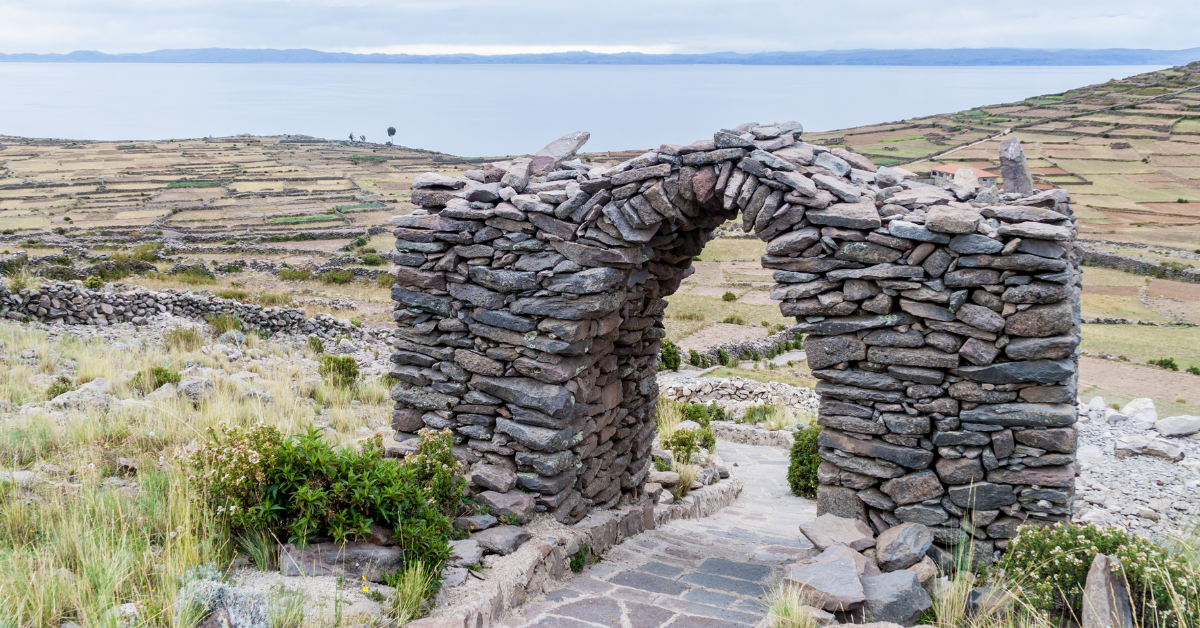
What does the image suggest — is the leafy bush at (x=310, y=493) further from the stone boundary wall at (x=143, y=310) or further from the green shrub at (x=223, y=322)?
the green shrub at (x=223, y=322)

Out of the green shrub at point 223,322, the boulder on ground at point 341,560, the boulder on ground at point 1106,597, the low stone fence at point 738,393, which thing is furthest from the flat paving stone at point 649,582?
the green shrub at point 223,322

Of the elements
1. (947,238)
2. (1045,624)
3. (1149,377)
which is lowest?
(1149,377)

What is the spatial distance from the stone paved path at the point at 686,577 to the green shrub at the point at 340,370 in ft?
19.6

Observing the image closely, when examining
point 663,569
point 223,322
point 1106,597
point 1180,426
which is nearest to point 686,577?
point 663,569

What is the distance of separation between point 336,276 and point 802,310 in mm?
30065

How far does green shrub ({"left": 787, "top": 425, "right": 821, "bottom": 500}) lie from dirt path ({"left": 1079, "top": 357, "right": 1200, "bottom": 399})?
1050 centimetres

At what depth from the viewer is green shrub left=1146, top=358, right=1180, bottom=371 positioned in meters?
21.5

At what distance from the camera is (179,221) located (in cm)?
4816

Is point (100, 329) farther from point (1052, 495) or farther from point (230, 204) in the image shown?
point (230, 204)

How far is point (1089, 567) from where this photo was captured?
4746 millimetres

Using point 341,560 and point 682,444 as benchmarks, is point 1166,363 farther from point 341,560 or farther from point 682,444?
point 341,560

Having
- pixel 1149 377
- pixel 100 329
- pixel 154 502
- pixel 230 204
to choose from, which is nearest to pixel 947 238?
pixel 154 502

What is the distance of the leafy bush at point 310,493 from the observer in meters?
5.19

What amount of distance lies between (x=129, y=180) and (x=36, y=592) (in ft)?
239
